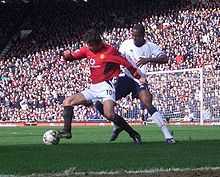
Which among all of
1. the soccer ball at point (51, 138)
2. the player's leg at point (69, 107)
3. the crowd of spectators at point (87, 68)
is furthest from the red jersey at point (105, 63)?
the crowd of spectators at point (87, 68)

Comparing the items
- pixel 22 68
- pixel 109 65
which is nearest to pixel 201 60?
pixel 22 68

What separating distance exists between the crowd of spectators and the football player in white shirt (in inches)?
583

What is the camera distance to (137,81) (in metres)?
13.3

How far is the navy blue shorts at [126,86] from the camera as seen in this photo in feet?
43.7

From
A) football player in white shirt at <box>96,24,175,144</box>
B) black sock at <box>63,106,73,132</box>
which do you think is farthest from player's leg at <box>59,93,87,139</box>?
football player in white shirt at <box>96,24,175,144</box>

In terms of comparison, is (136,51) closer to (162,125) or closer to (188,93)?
(162,125)

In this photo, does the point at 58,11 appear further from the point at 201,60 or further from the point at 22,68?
the point at 201,60

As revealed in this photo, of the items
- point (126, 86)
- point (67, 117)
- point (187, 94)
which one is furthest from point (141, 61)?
point (187, 94)

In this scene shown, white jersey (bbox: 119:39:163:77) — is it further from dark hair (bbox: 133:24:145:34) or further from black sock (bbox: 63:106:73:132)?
black sock (bbox: 63:106:73:132)

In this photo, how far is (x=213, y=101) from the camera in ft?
92.9

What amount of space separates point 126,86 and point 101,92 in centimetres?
78

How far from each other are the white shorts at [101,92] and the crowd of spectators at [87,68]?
15.8 metres

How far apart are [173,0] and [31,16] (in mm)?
9957

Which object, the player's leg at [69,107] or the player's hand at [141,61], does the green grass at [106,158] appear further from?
the player's hand at [141,61]
